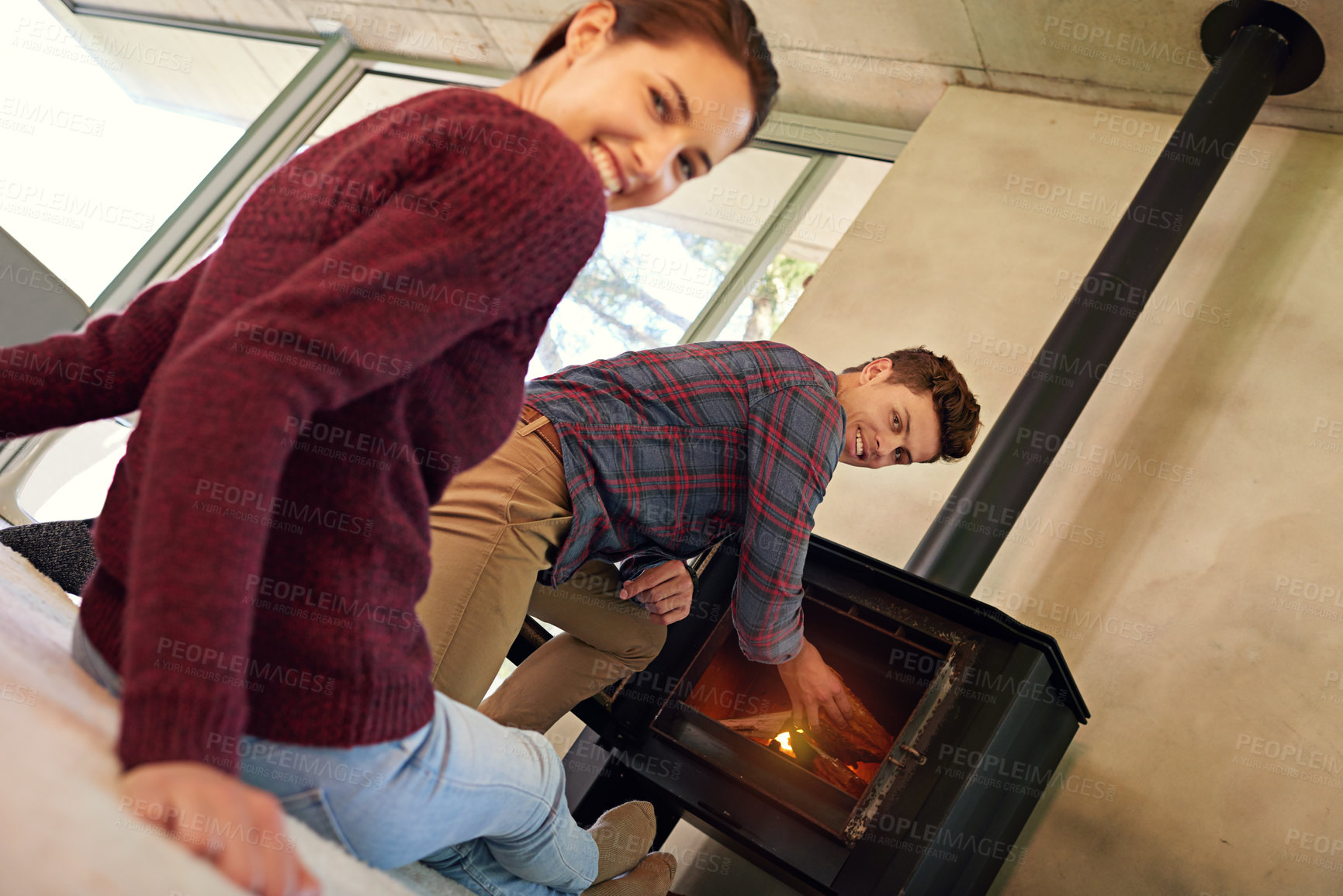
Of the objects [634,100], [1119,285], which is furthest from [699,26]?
[1119,285]

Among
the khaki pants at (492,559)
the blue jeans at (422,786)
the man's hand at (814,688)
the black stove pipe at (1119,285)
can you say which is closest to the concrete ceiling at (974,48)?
the black stove pipe at (1119,285)

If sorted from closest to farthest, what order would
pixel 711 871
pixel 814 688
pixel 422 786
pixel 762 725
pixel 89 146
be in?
pixel 422 786 < pixel 814 688 < pixel 762 725 < pixel 711 871 < pixel 89 146

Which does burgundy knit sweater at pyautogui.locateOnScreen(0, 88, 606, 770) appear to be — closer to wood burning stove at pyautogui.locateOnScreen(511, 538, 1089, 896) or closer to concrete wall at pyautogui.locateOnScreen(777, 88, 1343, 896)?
wood burning stove at pyautogui.locateOnScreen(511, 538, 1089, 896)

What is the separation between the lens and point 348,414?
76 cm

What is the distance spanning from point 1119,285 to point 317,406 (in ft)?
7.89

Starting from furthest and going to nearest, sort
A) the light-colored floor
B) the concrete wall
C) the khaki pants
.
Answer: the light-colored floor → the concrete wall → the khaki pants

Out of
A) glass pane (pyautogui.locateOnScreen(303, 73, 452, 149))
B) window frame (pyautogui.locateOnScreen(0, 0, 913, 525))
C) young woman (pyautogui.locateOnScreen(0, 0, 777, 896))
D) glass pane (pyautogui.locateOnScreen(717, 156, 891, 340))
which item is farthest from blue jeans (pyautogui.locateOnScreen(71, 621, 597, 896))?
glass pane (pyautogui.locateOnScreen(303, 73, 452, 149))

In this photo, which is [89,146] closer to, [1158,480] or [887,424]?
[887,424]

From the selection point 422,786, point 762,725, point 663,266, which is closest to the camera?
point 422,786

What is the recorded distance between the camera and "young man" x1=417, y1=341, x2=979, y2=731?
1513mm

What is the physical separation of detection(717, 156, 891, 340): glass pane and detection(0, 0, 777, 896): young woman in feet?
8.65

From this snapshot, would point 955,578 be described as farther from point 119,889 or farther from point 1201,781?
point 119,889

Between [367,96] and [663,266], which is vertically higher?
[367,96]

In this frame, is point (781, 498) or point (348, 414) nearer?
point (348, 414)
